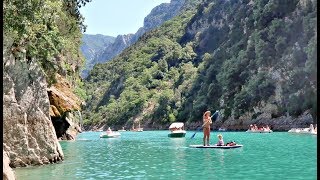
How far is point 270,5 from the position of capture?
328 ft

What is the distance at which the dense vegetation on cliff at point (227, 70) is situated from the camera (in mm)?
86062

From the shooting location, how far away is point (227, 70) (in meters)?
106

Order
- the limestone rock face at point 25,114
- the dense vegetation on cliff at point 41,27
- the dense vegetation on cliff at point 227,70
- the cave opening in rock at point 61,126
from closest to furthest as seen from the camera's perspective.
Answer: the dense vegetation on cliff at point 41,27 < the limestone rock face at point 25,114 < the cave opening in rock at point 61,126 < the dense vegetation on cliff at point 227,70

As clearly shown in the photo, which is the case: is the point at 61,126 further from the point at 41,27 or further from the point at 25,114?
the point at 41,27

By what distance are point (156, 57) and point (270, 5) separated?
90.8m

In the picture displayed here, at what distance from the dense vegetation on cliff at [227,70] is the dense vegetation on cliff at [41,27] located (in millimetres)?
54140

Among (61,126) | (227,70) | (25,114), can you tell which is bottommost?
(25,114)

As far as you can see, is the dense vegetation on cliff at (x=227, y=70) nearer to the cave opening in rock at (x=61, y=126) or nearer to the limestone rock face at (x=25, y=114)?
the cave opening in rock at (x=61, y=126)

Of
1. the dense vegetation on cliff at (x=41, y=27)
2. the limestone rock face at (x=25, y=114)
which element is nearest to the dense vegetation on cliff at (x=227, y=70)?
the dense vegetation on cliff at (x=41, y=27)

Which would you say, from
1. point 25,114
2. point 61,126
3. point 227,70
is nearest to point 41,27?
point 25,114

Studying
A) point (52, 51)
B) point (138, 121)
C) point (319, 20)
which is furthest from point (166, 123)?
point (319, 20)

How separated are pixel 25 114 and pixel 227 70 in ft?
294

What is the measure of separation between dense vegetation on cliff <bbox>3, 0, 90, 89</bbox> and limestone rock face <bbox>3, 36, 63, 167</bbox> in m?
0.66

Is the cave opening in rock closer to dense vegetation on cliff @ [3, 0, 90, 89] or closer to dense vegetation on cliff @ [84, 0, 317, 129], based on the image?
dense vegetation on cliff @ [3, 0, 90, 89]
